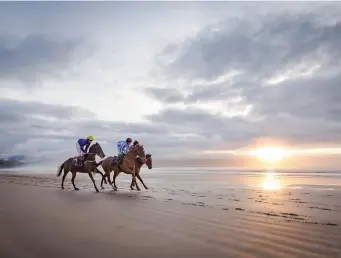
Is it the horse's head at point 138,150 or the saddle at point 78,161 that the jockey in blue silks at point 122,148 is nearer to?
the horse's head at point 138,150

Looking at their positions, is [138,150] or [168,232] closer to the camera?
[168,232]

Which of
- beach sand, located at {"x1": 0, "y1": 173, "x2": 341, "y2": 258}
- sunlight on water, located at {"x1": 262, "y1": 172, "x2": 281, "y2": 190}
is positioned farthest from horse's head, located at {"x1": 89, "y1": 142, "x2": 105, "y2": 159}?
sunlight on water, located at {"x1": 262, "y1": 172, "x2": 281, "y2": 190}

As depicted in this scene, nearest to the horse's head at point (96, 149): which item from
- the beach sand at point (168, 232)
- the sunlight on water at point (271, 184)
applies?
the beach sand at point (168, 232)

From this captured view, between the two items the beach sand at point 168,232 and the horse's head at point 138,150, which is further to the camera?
the horse's head at point 138,150

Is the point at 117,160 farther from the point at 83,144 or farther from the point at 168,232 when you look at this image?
the point at 168,232

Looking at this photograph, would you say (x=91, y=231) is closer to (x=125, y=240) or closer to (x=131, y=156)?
(x=125, y=240)

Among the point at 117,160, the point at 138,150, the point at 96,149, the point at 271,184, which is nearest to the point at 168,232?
the point at 138,150

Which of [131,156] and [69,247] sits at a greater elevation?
[131,156]

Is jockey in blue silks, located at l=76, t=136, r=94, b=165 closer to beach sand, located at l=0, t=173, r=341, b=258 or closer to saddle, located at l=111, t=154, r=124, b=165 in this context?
saddle, located at l=111, t=154, r=124, b=165

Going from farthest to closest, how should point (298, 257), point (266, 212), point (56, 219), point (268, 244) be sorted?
1. point (266, 212)
2. point (56, 219)
3. point (268, 244)
4. point (298, 257)

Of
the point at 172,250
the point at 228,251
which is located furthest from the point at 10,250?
the point at 228,251

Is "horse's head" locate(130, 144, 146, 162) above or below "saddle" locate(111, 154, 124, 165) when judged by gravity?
above

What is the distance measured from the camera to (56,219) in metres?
8.07

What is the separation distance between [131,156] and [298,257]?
14249mm
